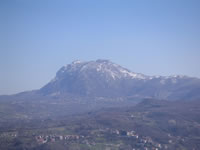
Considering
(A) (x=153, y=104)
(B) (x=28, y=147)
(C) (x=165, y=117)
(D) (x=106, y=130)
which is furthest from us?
(A) (x=153, y=104)

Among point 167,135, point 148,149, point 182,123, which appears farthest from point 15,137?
point 182,123

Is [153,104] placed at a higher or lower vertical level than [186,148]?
higher

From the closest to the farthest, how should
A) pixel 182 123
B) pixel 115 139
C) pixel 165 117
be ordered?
1. pixel 115 139
2. pixel 182 123
3. pixel 165 117

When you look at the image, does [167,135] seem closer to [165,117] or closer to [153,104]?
[165,117]

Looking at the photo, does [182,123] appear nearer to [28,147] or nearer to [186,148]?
[186,148]

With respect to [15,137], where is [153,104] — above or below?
above

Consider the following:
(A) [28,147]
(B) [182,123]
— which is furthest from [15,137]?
(B) [182,123]

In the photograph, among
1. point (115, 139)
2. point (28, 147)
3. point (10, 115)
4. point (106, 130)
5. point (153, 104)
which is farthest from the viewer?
point (10, 115)

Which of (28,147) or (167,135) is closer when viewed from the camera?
(28,147)

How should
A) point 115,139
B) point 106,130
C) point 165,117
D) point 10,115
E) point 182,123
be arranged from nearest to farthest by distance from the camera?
1. point 115,139
2. point 106,130
3. point 182,123
4. point 165,117
5. point 10,115
